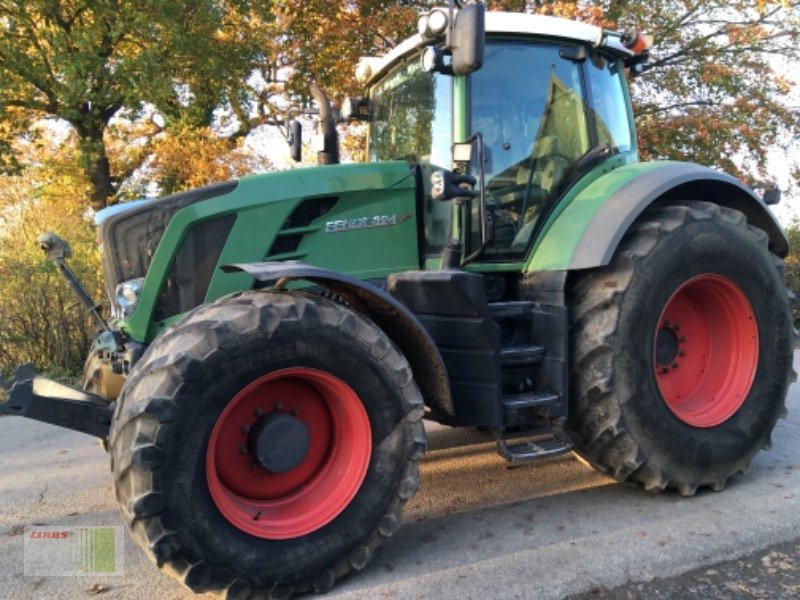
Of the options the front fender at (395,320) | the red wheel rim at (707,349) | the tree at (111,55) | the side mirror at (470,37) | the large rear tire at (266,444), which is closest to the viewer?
the large rear tire at (266,444)

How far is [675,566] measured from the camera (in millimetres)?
2846

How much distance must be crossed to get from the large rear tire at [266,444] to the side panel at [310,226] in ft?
2.00

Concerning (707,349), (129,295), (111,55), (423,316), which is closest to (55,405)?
(129,295)

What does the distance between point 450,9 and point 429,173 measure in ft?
2.85

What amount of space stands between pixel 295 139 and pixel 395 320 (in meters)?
2.04

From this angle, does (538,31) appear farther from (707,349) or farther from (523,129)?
(707,349)

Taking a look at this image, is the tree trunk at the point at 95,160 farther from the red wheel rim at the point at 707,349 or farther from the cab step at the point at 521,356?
the red wheel rim at the point at 707,349

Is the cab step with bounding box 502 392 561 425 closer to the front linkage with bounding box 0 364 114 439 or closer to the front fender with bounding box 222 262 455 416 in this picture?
the front fender with bounding box 222 262 455 416

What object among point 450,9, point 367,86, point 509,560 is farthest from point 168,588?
point 367,86

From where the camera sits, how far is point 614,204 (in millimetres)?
3541

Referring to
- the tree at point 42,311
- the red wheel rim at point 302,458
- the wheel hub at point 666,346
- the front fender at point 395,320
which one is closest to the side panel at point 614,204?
the wheel hub at point 666,346

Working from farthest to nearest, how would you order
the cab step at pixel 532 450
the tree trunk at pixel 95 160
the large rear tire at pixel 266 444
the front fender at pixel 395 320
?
the tree trunk at pixel 95 160 < the cab step at pixel 532 450 < the front fender at pixel 395 320 < the large rear tire at pixel 266 444

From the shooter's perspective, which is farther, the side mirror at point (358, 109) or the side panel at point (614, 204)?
the side mirror at point (358, 109)

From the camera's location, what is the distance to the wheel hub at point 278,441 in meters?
2.78
